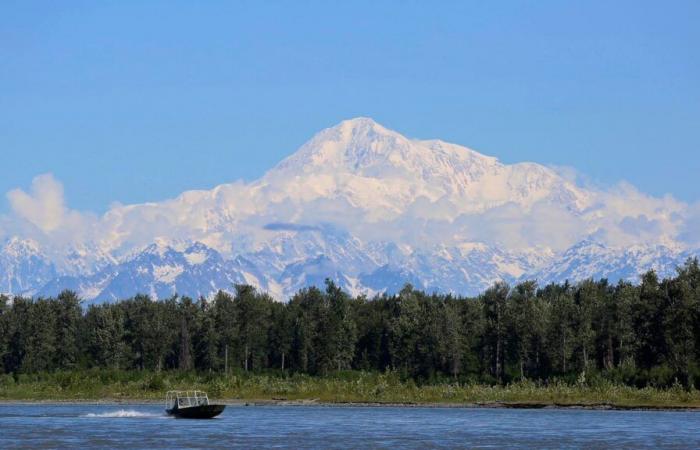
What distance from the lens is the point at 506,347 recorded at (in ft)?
633

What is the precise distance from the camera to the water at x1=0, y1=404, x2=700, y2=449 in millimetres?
102000

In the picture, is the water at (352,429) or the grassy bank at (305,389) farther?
the grassy bank at (305,389)

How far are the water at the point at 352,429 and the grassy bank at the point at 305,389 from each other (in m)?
8.39

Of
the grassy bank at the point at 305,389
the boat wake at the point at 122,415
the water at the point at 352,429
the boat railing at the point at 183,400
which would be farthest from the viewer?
the grassy bank at the point at 305,389

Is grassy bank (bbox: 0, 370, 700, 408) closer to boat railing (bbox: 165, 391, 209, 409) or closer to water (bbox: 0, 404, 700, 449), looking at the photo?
water (bbox: 0, 404, 700, 449)

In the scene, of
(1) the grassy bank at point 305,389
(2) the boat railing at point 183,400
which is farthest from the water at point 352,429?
(1) the grassy bank at point 305,389

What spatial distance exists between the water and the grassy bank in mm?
8387

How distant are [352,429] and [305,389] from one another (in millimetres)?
63435

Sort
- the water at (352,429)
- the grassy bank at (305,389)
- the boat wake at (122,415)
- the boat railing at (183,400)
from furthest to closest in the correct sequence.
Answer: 1. the grassy bank at (305,389)
2. the boat wake at (122,415)
3. the boat railing at (183,400)
4. the water at (352,429)

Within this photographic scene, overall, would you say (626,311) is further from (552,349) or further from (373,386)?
(373,386)

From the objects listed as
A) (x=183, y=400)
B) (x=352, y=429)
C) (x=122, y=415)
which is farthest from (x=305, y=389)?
(x=352, y=429)

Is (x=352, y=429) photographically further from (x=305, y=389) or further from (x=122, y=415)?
(x=305, y=389)

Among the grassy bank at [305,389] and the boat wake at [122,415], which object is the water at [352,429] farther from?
the grassy bank at [305,389]

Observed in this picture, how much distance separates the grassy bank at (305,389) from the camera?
163500mm
